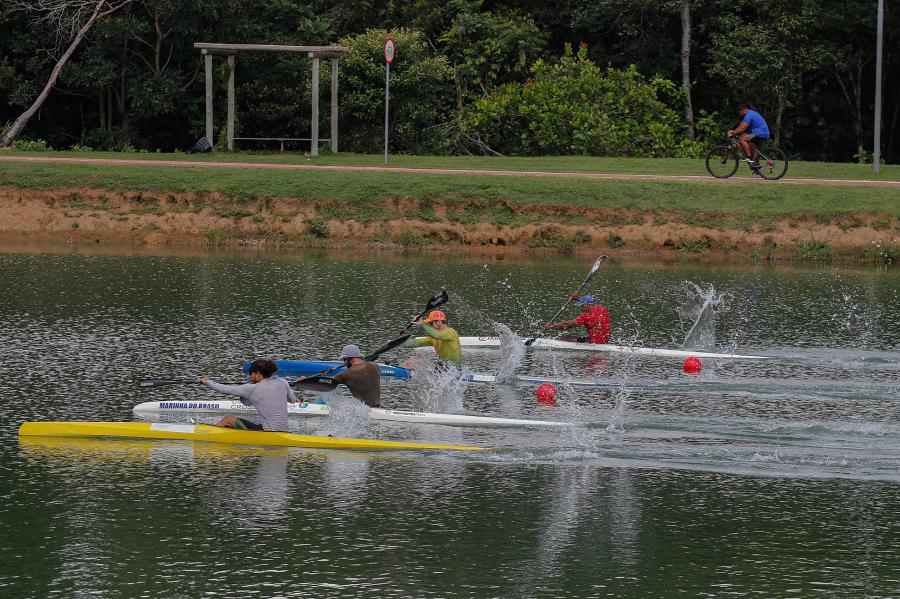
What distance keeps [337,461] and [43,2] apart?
121ft

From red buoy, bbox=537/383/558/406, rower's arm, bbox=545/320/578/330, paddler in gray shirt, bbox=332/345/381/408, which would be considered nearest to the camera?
paddler in gray shirt, bbox=332/345/381/408

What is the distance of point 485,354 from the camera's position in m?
25.8

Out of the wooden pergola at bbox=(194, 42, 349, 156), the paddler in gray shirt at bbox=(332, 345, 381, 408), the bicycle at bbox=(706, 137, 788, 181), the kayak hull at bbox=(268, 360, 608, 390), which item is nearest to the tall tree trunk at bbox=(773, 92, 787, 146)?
the bicycle at bbox=(706, 137, 788, 181)

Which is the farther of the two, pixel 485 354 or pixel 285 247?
pixel 285 247

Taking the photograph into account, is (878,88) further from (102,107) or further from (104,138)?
(102,107)

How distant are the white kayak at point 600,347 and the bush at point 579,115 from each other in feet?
82.2

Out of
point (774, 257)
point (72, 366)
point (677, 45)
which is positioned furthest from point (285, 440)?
point (677, 45)

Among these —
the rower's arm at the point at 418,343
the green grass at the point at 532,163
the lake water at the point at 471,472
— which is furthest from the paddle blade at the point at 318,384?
the green grass at the point at 532,163

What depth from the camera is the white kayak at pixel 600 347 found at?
24938mm

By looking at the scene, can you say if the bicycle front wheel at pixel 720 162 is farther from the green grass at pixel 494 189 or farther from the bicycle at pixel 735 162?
the green grass at pixel 494 189

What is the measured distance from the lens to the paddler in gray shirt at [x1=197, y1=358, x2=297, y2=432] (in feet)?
58.0

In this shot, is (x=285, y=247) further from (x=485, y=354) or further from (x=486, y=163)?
(x=485, y=354)

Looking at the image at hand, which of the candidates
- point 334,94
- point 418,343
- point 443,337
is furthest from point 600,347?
point 334,94

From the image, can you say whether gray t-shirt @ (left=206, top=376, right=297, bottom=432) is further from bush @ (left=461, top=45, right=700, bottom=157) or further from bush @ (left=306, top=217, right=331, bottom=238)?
bush @ (left=461, top=45, right=700, bottom=157)
